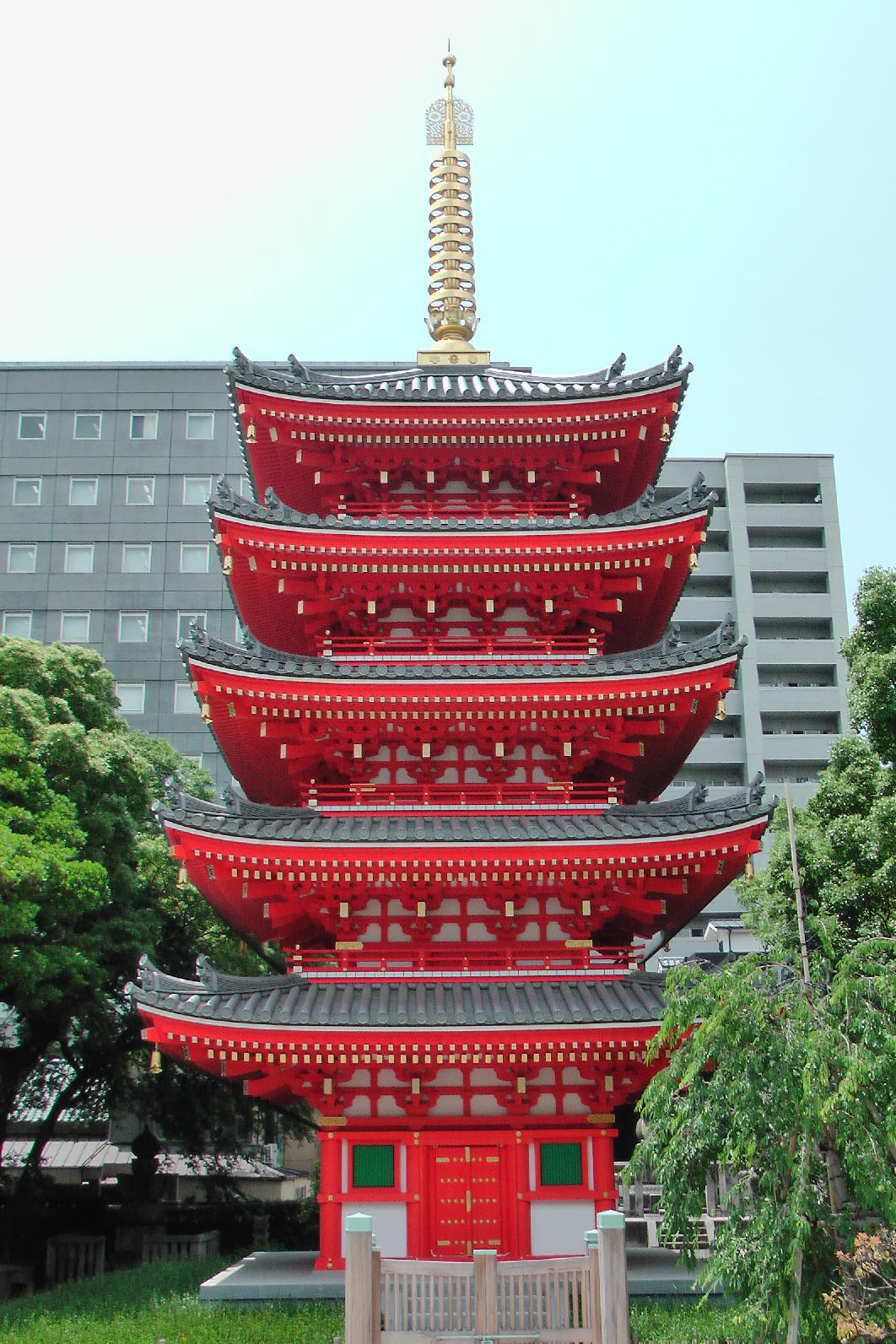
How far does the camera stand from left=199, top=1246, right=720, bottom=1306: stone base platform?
1670 cm

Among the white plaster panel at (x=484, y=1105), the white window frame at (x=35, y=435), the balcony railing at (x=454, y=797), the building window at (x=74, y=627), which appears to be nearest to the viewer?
the white plaster panel at (x=484, y=1105)

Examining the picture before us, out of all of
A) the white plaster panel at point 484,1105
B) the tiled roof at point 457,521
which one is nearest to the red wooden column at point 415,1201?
the white plaster panel at point 484,1105

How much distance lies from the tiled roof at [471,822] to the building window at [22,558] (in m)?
36.3

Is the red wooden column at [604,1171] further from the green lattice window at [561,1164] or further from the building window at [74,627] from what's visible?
the building window at [74,627]

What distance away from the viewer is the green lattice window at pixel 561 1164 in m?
17.9

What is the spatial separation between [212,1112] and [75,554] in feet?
96.9

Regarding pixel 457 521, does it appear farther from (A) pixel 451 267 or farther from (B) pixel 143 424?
(B) pixel 143 424

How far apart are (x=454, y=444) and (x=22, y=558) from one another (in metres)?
36.3

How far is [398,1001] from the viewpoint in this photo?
18141 mm

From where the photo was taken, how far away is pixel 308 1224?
30.8 metres

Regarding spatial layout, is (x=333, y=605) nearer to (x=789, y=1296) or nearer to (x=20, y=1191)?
(x=789, y=1296)

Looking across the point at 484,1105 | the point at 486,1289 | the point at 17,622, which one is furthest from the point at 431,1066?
the point at 17,622

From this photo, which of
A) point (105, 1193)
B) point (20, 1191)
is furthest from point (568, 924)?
point (105, 1193)

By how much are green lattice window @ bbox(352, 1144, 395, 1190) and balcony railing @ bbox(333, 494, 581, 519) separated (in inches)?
423
